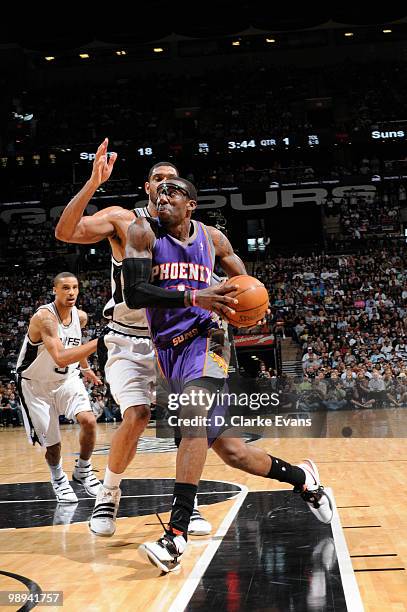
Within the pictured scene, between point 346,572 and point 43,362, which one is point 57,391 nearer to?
point 43,362

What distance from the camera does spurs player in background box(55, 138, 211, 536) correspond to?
4.72 m

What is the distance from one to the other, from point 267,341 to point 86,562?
1773 cm

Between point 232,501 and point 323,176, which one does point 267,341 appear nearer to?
point 323,176

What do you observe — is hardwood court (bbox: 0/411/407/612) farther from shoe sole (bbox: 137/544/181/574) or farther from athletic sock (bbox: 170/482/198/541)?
athletic sock (bbox: 170/482/198/541)

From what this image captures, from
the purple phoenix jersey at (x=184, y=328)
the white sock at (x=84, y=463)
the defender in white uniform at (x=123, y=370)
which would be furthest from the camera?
the white sock at (x=84, y=463)

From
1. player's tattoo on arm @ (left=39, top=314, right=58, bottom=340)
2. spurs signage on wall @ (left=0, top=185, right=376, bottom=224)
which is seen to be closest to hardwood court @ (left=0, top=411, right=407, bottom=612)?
player's tattoo on arm @ (left=39, top=314, right=58, bottom=340)

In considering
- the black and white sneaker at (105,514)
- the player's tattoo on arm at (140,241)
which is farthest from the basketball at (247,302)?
the black and white sneaker at (105,514)

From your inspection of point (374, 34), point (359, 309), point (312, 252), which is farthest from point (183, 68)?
point (359, 309)

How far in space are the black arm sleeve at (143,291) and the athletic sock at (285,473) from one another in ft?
4.02

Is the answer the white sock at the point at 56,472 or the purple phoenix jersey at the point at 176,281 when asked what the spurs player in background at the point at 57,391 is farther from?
the purple phoenix jersey at the point at 176,281

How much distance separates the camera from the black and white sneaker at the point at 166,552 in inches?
144

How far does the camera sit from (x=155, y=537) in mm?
4789

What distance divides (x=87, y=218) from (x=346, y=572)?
8.64 feet

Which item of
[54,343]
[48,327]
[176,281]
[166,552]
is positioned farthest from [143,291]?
[48,327]
